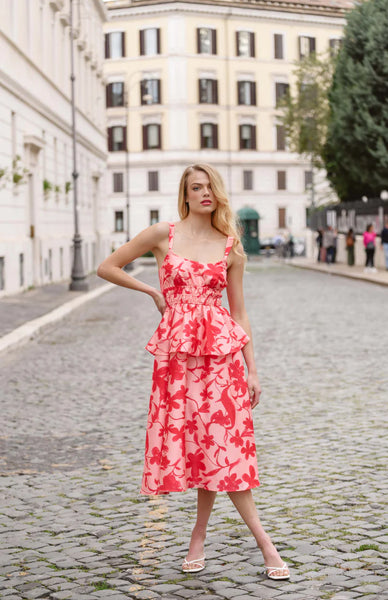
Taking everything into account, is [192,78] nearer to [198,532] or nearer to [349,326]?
[349,326]

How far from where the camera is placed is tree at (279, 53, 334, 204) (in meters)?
53.2

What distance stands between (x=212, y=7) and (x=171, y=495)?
7082 centimetres

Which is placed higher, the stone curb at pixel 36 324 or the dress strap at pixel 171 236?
the dress strap at pixel 171 236

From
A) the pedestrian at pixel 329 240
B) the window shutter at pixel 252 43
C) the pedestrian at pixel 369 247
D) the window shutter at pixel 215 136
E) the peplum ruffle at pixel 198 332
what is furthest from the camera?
the window shutter at pixel 252 43

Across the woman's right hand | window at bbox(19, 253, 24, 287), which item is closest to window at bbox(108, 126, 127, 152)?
window at bbox(19, 253, 24, 287)

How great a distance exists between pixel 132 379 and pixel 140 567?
6463 mm

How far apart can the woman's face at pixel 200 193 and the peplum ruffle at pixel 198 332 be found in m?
0.41

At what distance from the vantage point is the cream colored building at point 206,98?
74.3 metres

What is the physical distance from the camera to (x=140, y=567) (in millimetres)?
4684

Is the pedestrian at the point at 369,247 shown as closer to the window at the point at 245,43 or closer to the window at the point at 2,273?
the window at the point at 2,273

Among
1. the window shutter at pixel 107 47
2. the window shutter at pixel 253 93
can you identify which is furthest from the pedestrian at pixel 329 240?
the window shutter at pixel 107 47

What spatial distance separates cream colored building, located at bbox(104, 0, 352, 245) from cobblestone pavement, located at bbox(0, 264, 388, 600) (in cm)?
6275

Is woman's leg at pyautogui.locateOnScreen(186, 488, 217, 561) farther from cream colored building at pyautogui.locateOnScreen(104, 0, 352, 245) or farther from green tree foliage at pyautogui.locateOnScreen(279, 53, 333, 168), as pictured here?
cream colored building at pyautogui.locateOnScreen(104, 0, 352, 245)

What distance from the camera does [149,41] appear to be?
74.6 m
